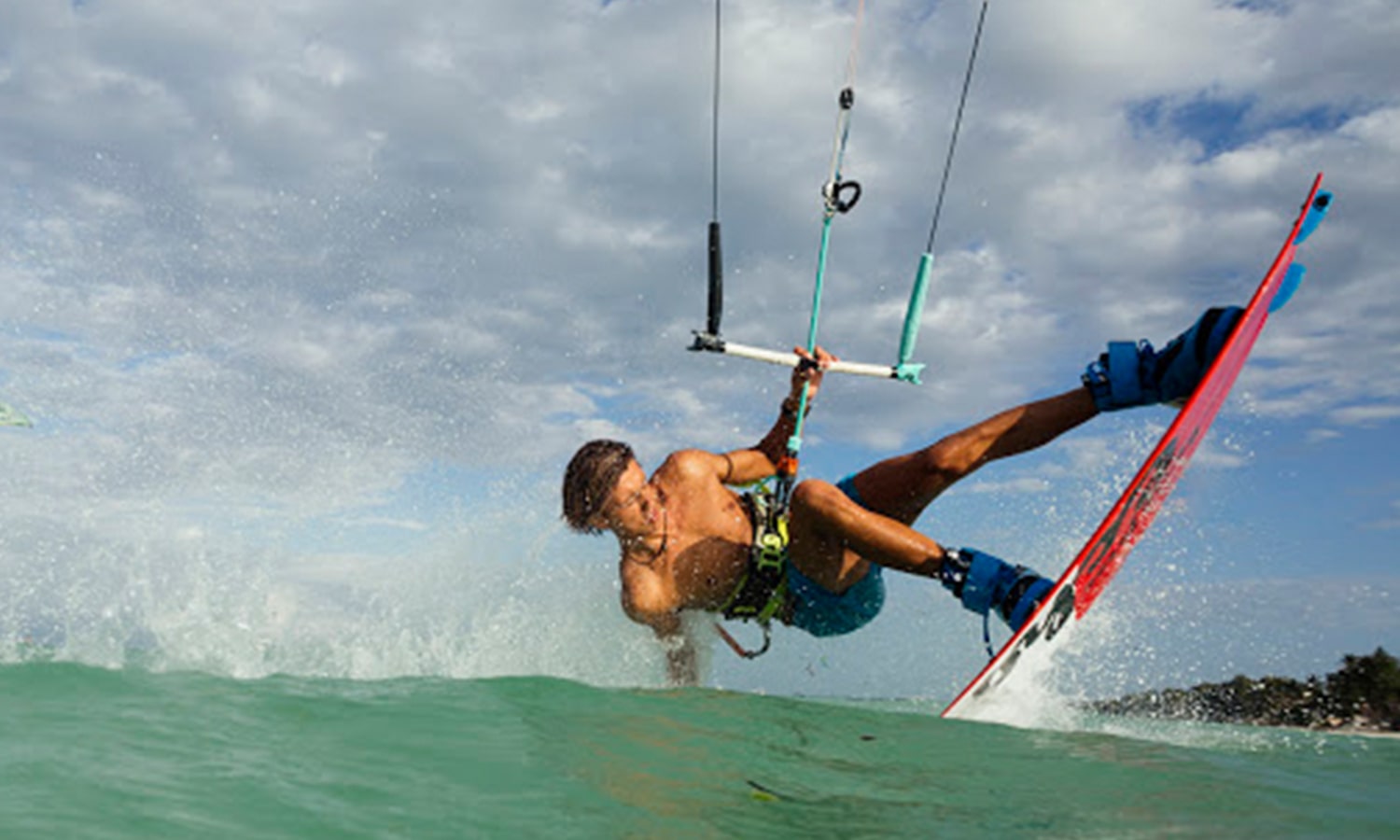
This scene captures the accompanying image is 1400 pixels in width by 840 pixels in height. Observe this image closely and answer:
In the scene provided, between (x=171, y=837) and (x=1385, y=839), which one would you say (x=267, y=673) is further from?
(x=1385, y=839)

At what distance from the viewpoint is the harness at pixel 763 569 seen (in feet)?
21.2

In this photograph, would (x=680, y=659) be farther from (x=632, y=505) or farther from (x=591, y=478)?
(x=591, y=478)

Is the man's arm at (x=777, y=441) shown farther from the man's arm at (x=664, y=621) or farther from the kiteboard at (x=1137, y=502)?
the kiteboard at (x=1137, y=502)

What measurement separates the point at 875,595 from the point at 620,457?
1909 mm

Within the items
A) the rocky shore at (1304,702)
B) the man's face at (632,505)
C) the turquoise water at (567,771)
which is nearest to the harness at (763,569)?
the man's face at (632,505)

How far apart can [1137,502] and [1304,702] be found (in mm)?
10617

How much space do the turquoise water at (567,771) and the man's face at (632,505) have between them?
3.76 feet

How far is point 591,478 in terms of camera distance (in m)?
6.18

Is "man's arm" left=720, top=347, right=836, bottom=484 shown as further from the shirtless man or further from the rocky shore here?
the rocky shore

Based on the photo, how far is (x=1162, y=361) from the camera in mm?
5723

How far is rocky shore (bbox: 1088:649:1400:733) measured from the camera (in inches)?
474

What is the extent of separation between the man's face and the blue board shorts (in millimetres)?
967

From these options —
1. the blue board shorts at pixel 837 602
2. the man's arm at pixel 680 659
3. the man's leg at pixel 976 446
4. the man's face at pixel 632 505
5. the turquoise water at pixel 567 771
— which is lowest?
the turquoise water at pixel 567 771

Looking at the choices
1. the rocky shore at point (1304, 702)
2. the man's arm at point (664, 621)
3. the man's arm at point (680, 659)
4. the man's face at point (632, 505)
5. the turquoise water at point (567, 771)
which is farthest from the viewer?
the rocky shore at point (1304, 702)
